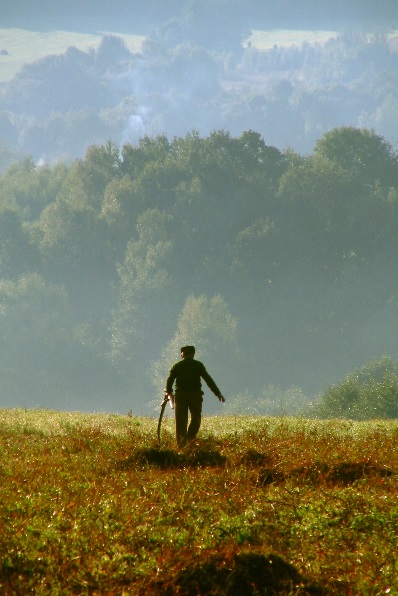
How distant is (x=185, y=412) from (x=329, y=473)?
14.2 ft

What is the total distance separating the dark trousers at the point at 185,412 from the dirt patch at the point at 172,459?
985mm

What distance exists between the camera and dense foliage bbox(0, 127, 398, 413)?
9356cm

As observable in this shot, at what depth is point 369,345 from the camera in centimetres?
9512

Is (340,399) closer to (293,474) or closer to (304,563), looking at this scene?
(293,474)

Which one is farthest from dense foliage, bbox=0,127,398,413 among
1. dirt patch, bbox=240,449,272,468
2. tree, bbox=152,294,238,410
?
dirt patch, bbox=240,449,272,468

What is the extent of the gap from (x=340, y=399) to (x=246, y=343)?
45.2 metres

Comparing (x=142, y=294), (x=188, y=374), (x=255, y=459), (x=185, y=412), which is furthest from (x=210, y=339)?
(x=255, y=459)

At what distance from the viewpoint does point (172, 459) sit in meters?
15.6

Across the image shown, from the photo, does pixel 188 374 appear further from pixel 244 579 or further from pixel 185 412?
pixel 244 579

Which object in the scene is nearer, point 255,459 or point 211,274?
point 255,459

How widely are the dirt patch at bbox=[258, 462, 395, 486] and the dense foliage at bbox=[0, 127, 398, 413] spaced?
72.7 metres

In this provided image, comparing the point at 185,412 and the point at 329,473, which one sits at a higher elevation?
the point at 185,412

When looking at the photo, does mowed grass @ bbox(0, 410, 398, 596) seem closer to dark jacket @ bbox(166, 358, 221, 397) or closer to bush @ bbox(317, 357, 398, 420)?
dark jacket @ bbox(166, 358, 221, 397)

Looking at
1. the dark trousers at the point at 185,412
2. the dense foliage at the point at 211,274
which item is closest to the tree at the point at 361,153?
the dense foliage at the point at 211,274
